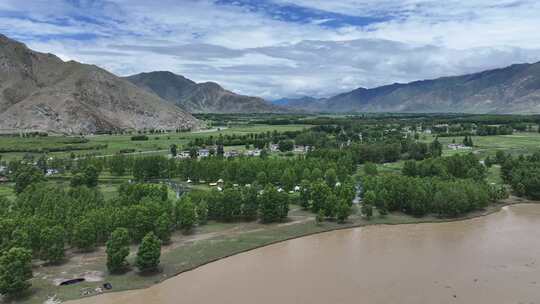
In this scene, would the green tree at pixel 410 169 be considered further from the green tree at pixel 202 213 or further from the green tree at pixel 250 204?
the green tree at pixel 202 213

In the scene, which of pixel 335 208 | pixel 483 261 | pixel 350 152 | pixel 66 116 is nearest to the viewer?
pixel 483 261

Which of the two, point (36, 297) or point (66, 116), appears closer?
point (36, 297)

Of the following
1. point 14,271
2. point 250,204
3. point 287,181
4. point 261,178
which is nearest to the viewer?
point 14,271

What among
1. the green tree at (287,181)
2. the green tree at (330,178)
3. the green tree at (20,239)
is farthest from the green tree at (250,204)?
the green tree at (20,239)

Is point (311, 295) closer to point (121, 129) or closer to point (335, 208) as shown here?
point (335, 208)

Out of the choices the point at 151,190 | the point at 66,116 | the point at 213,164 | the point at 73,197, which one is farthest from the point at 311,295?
the point at 66,116

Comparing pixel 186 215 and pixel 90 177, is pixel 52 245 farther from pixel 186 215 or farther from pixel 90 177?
pixel 90 177

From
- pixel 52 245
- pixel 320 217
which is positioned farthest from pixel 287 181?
pixel 52 245
